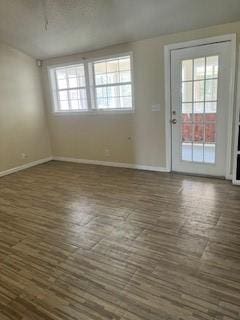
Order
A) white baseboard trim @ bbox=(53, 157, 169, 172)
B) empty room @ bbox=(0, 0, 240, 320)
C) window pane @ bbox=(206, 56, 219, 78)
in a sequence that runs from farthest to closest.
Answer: white baseboard trim @ bbox=(53, 157, 169, 172) → window pane @ bbox=(206, 56, 219, 78) → empty room @ bbox=(0, 0, 240, 320)

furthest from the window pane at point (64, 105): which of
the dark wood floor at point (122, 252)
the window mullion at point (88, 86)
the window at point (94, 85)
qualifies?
the dark wood floor at point (122, 252)

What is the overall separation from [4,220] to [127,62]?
3.37 meters

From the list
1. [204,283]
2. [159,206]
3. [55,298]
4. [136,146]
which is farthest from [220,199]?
[55,298]

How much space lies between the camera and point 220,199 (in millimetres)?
3197

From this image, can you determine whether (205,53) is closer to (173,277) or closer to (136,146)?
(136,146)

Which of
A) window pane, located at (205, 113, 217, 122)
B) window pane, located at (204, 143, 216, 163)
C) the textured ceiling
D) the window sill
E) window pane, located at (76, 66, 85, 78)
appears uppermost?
the textured ceiling

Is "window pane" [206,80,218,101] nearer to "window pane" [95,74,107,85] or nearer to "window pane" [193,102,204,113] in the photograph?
"window pane" [193,102,204,113]

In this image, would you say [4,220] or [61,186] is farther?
[61,186]

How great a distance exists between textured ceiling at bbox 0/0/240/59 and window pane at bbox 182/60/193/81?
491 mm

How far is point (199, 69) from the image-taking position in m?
3.75

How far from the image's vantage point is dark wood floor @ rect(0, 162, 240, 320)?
1655 millimetres

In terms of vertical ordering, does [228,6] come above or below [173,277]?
above

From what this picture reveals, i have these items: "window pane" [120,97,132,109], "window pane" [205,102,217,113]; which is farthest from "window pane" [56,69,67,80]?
"window pane" [205,102,217,113]

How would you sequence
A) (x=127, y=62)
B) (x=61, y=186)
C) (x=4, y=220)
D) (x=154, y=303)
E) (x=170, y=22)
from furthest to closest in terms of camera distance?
(x=127, y=62)
(x=61, y=186)
(x=170, y=22)
(x=4, y=220)
(x=154, y=303)
